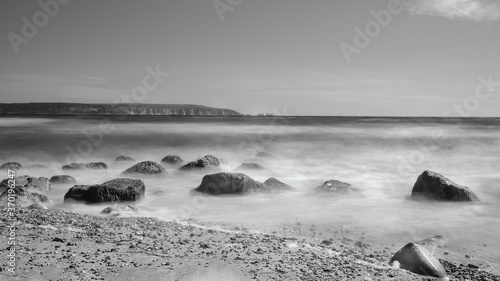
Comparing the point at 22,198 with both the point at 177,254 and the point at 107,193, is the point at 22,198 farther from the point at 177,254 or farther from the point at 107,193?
the point at 177,254

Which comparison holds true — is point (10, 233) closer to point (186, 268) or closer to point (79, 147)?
point (186, 268)

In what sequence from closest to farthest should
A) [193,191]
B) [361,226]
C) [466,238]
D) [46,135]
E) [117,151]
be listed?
[466,238]
[361,226]
[193,191]
[117,151]
[46,135]

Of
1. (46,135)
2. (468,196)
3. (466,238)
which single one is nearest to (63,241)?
(466,238)

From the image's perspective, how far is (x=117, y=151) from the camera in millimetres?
21922

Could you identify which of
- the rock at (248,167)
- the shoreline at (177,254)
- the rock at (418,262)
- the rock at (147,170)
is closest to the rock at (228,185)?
the rock at (147,170)

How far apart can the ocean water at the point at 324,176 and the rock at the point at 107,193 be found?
342 millimetres

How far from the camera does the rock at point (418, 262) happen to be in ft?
16.5

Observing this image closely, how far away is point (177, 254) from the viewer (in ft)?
15.9

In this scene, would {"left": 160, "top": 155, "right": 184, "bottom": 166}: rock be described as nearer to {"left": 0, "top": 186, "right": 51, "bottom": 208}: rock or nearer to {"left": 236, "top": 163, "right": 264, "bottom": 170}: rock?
{"left": 236, "top": 163, "right": 264, "bottom": 170}: rock

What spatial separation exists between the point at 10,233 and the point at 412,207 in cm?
893

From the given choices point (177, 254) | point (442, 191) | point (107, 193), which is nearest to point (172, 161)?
point (107, 193)

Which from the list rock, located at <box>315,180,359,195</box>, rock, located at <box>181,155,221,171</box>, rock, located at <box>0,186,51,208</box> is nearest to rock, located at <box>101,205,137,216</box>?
rock, located at <box>0,186,51,208</box>

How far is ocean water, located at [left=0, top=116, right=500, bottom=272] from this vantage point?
7.94 metres

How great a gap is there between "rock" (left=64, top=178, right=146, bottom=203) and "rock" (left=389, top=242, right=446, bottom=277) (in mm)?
6378
